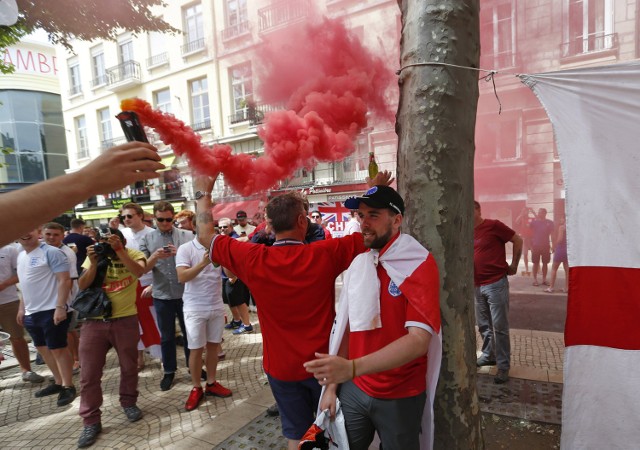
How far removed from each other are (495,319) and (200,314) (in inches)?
134

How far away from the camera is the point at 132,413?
150 inches

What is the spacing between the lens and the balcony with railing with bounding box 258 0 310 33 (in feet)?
19.0

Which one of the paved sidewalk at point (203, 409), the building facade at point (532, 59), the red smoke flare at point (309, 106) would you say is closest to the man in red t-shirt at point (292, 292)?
the paved sidewalk at point (203, 409)

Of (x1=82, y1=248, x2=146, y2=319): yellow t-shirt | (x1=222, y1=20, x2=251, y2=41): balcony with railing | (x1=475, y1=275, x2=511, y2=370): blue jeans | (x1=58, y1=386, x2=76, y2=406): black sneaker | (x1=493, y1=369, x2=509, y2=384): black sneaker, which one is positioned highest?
(x1=222, y1=20, x2=251, y2=41): balcony with railing

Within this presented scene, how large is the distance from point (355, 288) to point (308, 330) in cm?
57

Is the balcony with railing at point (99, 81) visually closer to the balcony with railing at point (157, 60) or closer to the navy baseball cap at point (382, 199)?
the balcony with railing at point (157, 60)

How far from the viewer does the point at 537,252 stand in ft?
30.4

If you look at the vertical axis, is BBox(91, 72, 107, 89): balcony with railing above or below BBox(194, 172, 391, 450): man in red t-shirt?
above

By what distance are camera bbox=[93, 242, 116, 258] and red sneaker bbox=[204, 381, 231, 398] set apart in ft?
6.02

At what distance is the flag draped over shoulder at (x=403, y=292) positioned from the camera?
1.88 meters

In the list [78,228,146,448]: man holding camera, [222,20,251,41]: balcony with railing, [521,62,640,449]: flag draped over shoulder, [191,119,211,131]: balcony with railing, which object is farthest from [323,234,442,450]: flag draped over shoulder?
[191,119,211,131]: balcony with railing

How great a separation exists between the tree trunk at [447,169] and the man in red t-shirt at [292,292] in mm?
580

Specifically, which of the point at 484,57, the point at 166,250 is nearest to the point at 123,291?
the point at 166,250

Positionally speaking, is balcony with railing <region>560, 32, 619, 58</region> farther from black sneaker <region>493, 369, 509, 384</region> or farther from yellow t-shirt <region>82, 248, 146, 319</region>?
yellow t-shirt <region>82, 248, 146, 319</region>
